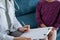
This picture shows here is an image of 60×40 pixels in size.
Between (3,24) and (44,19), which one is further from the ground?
(3,24)

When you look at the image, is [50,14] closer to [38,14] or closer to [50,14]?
[50,14]

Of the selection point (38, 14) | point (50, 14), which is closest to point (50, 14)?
point (50, 14)

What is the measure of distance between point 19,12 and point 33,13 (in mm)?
204

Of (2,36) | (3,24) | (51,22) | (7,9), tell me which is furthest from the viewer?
(51,22)

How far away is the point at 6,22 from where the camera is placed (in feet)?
4.26

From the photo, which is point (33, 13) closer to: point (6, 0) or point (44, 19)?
point (44, 19)

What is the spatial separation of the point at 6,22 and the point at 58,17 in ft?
2.41

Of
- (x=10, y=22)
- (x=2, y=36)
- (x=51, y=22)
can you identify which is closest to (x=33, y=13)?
(x=51, y=22)

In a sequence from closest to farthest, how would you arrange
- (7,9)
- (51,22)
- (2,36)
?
(2,36) < (7,9) < (51,22)

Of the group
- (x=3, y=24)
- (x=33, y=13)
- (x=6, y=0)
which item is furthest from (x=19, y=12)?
(x=3, y=24)

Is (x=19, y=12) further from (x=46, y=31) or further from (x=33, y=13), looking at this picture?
(x=46, y=31)

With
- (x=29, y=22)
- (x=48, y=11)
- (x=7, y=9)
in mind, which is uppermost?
(x=7, y=9)

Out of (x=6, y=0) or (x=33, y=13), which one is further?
(x=33, y=13)

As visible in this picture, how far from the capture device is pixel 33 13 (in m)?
2.04
